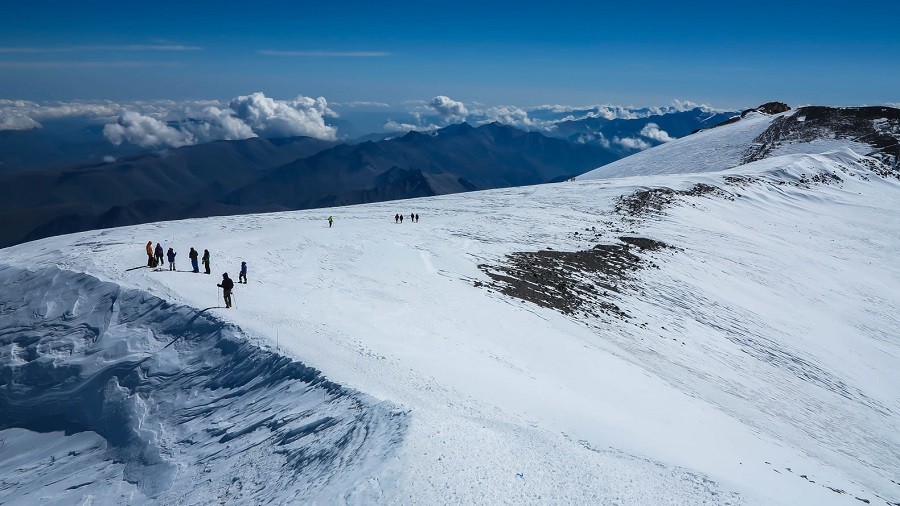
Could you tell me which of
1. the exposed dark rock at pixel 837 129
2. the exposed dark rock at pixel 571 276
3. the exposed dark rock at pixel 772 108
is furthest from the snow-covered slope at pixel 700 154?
the exposed dark rock at pixel 571 276

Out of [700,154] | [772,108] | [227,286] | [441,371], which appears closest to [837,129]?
[700,154]

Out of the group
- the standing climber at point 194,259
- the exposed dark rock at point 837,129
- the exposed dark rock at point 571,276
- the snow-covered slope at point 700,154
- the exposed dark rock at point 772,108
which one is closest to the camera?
the standing climber at point 194,259

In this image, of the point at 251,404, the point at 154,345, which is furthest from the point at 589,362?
the point at 154,345

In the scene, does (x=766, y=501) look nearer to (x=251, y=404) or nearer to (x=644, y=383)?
(x=644, y=383)

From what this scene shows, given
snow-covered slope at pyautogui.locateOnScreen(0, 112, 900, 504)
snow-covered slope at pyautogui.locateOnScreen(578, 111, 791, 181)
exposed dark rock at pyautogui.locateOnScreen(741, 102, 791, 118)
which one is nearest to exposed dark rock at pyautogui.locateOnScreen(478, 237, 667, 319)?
snow-covered slope at pyautogui.locateOnScreen(0, 112, 900, 504)

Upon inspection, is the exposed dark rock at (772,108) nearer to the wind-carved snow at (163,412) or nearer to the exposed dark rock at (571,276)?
the exposed dark rock at (571,276)

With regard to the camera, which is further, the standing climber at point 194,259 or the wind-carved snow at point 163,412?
the standing climber at point 194,259

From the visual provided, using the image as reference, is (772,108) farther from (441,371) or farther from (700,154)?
(441,371)
